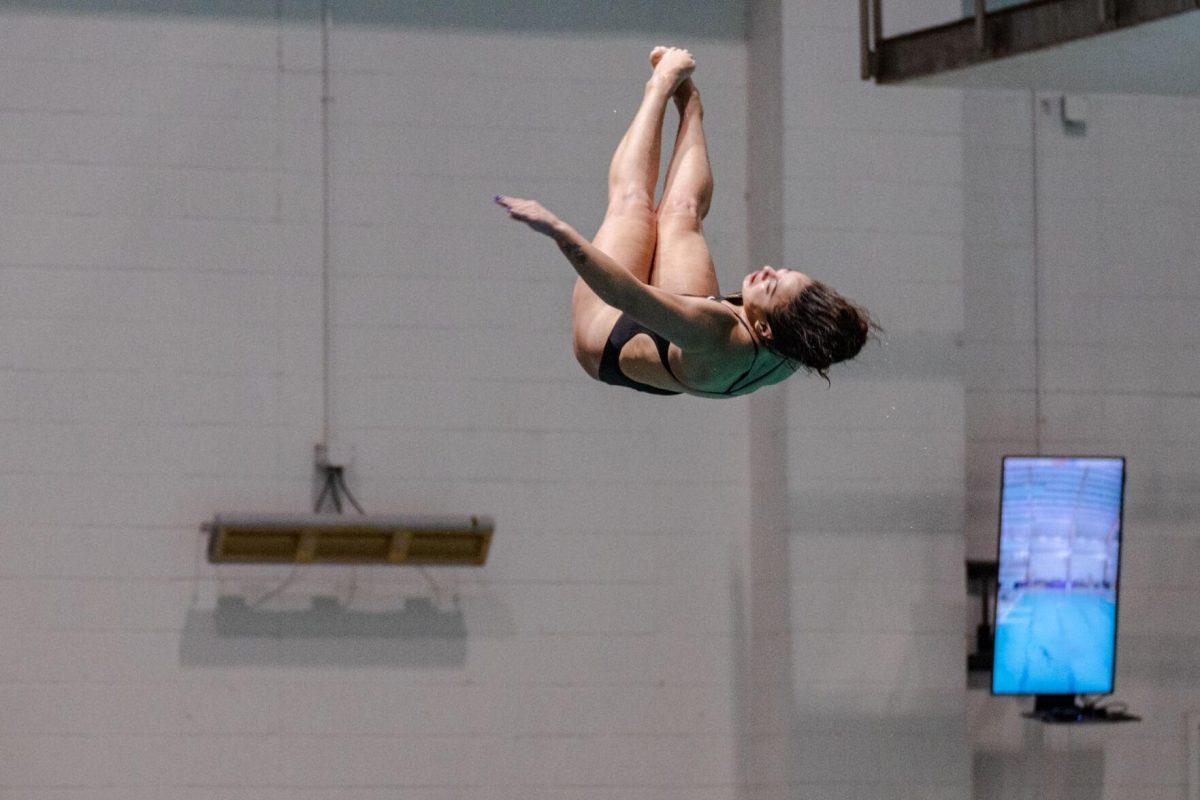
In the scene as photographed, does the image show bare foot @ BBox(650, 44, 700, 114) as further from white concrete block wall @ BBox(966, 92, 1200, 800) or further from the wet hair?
white concrete block wall @ BBox(966, 92, 1200, 800)

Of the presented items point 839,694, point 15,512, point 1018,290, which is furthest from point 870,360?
point 15,512

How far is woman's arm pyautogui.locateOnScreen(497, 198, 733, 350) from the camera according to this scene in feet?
11.9

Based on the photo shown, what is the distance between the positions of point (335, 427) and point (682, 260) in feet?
10.2

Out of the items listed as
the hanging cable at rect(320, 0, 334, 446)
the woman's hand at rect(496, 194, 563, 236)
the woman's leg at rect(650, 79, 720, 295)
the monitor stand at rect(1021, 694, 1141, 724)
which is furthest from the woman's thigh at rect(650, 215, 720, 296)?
the monitor stand at rect(1021, 694, 1141, 724)

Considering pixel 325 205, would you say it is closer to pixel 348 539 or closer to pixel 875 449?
pixel 348 539

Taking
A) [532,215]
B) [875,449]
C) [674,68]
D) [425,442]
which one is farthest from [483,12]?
[532,215]

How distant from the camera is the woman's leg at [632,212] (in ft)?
15.1

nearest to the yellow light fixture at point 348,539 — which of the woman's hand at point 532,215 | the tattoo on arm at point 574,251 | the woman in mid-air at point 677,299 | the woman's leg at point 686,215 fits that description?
the woman in mid-air at point 677,299

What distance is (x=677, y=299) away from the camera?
13.2 ft

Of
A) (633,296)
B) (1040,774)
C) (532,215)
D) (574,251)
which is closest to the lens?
(532,215)

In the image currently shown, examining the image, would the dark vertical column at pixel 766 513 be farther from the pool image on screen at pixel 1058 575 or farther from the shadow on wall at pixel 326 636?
the shadow on wall at pixel 326 636

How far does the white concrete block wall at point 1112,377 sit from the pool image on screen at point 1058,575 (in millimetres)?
621

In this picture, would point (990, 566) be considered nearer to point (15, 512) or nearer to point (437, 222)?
point (437, 222)

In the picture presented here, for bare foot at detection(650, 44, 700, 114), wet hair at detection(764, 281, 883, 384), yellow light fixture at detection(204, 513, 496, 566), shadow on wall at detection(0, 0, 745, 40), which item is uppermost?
shadow on wall at detection(0, 0, 745, 40)
